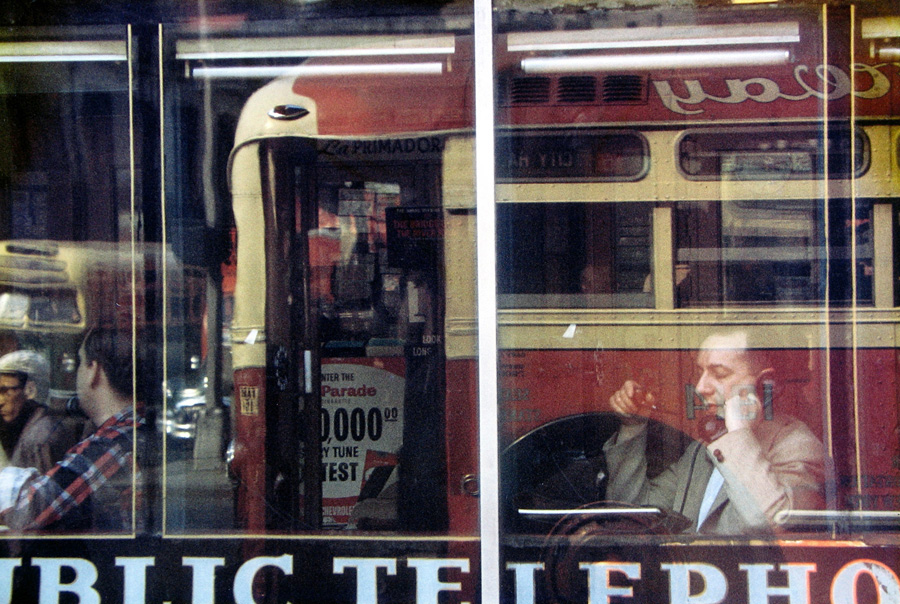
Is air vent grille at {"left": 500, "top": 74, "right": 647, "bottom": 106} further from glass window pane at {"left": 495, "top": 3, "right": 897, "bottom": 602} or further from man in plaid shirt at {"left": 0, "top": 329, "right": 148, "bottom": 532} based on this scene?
man in plaid shirt at {"left": 0, "top": 329, "right": 148, "bottom": 532}

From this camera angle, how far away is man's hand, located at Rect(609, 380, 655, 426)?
246 centimetres

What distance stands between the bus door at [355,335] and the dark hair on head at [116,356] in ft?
1.36

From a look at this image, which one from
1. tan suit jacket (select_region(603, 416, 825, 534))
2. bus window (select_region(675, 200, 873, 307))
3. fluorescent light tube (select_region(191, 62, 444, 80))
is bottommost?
tan suit jacket (select_region(603, 416, 825, 534))

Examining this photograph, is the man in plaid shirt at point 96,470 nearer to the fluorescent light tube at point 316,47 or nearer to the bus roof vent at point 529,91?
the fluorescent light tube at point 316,47

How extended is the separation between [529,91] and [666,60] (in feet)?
1.50

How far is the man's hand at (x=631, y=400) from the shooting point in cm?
246

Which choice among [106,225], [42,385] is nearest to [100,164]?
[106,225]

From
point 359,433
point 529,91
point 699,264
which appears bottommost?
point 359,433

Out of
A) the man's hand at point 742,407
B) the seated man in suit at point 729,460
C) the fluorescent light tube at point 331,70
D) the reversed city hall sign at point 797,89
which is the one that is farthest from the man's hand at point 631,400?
the fluorescent light tube at point 331,70

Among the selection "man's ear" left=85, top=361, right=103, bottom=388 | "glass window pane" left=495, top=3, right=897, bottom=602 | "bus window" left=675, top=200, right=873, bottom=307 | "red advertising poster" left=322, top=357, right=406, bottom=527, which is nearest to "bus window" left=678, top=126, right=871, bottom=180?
"glass window pane" left=495, top=3, right=897, bottom=602

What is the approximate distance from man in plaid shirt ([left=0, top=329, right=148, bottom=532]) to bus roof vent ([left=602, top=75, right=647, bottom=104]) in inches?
71.0

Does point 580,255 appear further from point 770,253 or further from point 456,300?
point 770,253

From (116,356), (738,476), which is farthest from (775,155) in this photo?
(116,356)

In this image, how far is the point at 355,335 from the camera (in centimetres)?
236
